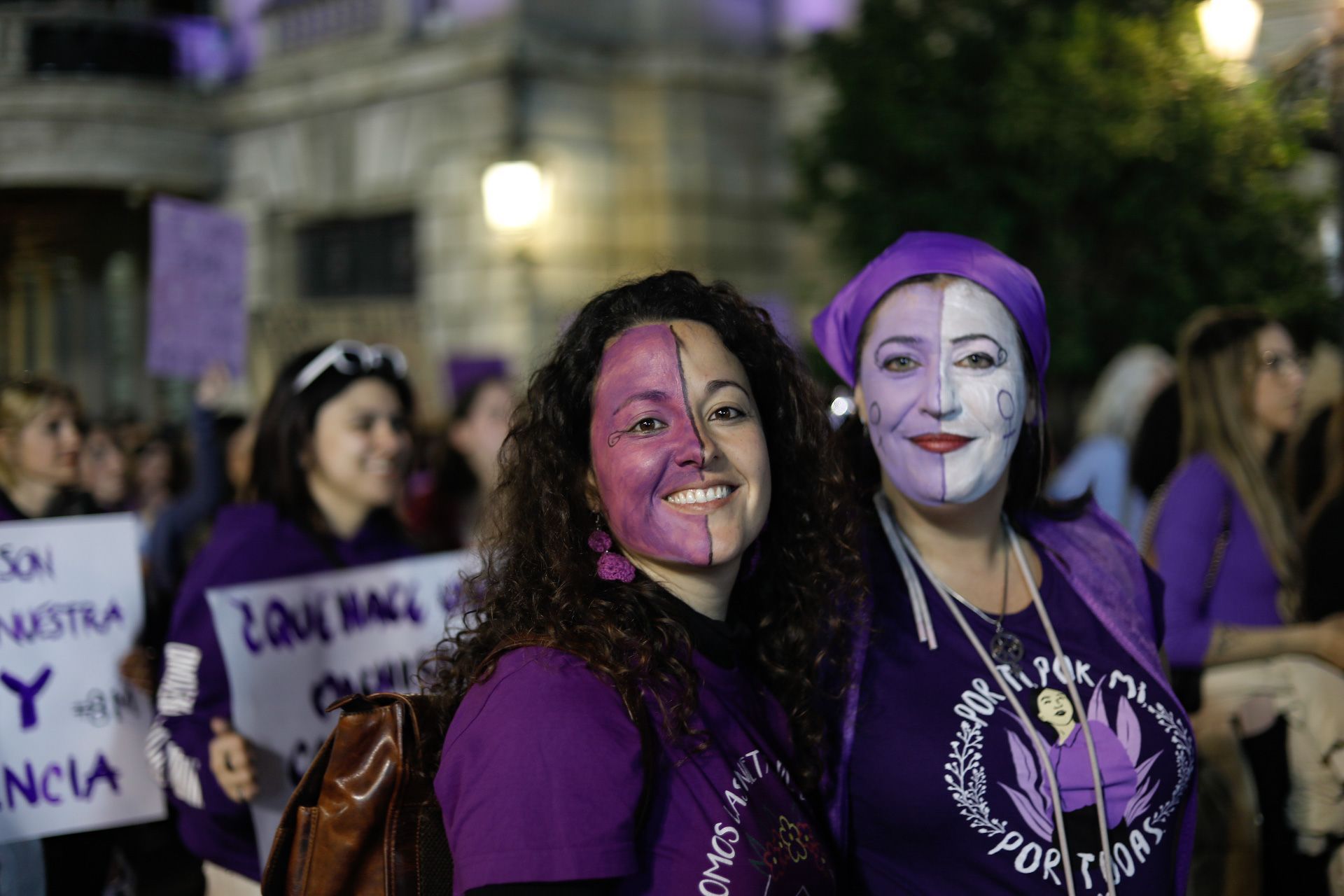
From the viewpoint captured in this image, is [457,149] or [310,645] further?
[457,149]

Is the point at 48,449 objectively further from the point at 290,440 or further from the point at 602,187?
the point at 602,187

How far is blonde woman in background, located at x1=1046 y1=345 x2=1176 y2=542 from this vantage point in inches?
220

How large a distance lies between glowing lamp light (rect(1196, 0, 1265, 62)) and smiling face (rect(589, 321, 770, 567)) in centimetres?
513

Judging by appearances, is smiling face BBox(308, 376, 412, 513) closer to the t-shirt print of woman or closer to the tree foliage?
the t-shirt print of woman

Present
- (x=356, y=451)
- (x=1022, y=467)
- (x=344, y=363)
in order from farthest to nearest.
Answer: (x=344, y=363)
(x=356, y=451)
(x=1022, y=467)

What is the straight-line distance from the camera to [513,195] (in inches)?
428

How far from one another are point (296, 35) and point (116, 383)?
179 inches

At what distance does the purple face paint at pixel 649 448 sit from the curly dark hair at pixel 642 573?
0.05 m

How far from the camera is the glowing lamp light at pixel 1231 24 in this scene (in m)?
6.02

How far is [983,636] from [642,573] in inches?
25.4

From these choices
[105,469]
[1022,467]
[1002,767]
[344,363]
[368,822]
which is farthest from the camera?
[105,469]

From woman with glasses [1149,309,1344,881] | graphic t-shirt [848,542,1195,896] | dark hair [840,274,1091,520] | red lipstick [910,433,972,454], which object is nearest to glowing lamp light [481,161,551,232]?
woman with glasses [1149,309,1344,881]

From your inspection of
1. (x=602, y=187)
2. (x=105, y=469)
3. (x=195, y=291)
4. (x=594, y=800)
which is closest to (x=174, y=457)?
(x=105, y=469)

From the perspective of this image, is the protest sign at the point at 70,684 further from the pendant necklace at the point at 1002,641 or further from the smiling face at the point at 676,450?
the pendant necklace at the point at 1002,641
